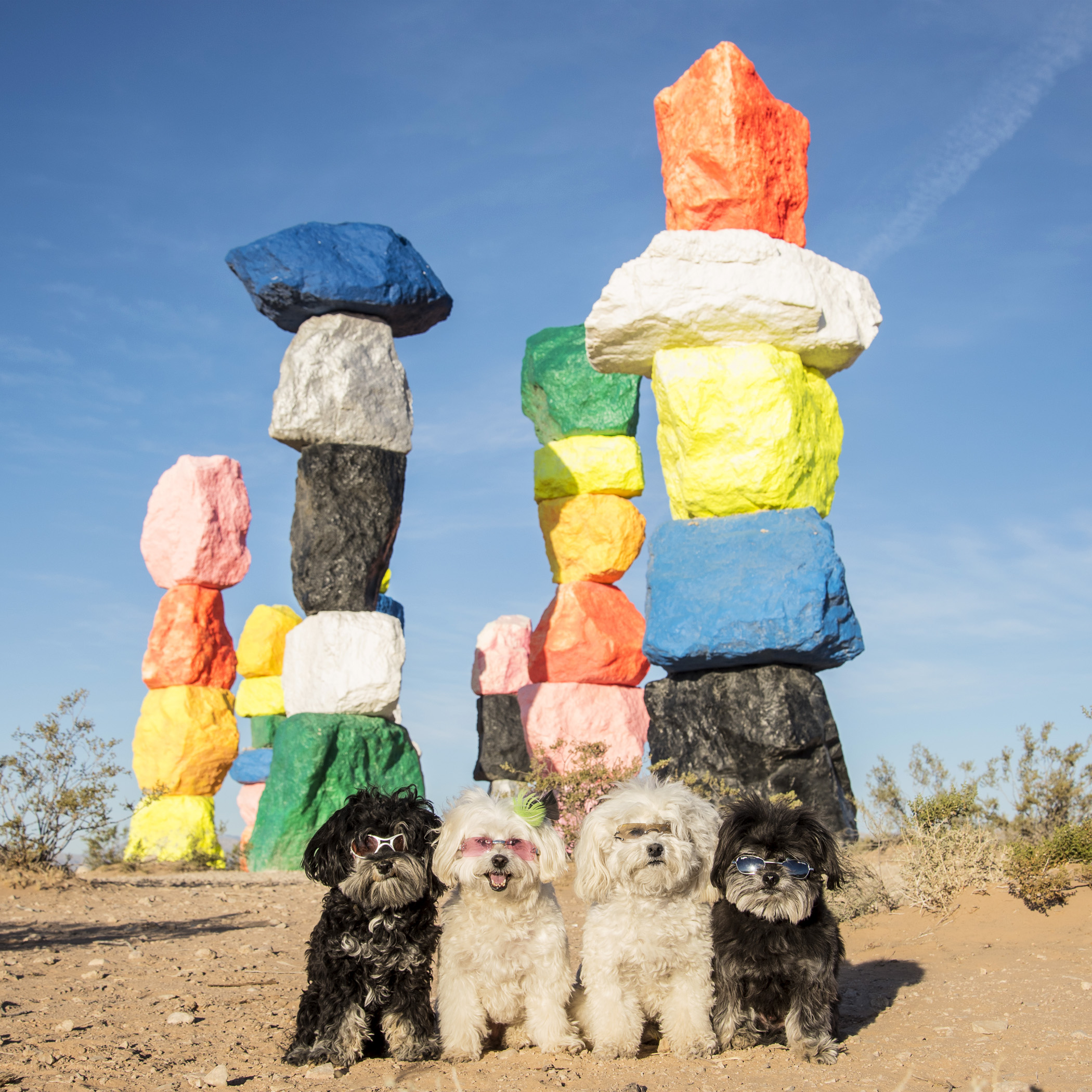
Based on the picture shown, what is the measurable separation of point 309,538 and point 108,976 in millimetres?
5003

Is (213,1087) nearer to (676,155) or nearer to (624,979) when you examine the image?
(624,979)

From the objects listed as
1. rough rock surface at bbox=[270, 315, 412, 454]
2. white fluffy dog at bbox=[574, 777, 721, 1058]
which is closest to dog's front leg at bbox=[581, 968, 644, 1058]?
white fluffy dog at bbox=[574, 777, 721, 1058]

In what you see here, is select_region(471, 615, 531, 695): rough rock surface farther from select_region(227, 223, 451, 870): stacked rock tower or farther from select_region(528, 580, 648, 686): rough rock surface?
select_region(227, 223, 451, 870): stacked rock tower

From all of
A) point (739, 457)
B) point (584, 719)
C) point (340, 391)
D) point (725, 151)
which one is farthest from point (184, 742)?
point (725, 151)

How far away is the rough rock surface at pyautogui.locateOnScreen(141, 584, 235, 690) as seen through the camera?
14344mm

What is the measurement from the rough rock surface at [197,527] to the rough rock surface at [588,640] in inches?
199

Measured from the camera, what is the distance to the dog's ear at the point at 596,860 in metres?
3.84

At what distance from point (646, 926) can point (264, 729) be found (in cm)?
1325

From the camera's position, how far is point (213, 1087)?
3.52 meters

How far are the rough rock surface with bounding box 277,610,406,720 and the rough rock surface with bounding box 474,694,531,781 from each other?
2.96m

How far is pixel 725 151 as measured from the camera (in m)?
7.96

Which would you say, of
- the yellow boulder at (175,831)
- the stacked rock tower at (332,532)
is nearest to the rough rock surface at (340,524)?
the stacked rock tower at (332,532)

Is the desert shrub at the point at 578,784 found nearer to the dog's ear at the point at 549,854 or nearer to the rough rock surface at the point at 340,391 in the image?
the rough rock surface at the point at 340,391

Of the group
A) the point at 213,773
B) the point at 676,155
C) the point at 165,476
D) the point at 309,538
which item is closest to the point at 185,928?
the point at 309,538
